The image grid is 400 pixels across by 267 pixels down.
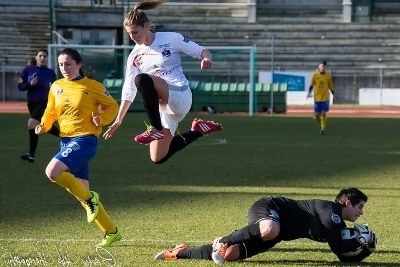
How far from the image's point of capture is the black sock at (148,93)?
9641 millimetres

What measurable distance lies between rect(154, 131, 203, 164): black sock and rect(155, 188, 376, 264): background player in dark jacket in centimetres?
240

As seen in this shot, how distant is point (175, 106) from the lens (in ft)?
33.2

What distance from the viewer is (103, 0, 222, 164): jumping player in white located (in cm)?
973

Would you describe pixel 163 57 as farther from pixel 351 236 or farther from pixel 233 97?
pixel 233 97

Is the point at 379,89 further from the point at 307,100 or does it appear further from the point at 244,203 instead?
the point at 244,203

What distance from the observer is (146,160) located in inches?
731

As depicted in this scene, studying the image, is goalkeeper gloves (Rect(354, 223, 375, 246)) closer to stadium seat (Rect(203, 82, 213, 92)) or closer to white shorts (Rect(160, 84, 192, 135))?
white shorts (Rect(160, 84, 192, 135))

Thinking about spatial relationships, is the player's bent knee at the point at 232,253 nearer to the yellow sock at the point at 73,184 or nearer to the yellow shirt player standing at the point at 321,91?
the yellow sock at the point at 73,184

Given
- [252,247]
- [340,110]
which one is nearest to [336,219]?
[252,247]

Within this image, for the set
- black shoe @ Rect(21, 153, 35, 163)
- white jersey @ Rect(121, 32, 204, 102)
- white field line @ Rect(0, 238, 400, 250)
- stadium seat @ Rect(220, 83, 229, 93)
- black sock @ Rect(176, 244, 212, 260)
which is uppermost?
white jersey @ Rect(121, 32, 204, 102)

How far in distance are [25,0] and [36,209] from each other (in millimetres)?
37985

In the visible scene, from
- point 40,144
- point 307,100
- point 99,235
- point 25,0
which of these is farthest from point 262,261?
point 25,0

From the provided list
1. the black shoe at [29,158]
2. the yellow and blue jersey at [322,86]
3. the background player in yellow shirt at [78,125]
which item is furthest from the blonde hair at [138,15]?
the yellow and blue jersey at [322,86]

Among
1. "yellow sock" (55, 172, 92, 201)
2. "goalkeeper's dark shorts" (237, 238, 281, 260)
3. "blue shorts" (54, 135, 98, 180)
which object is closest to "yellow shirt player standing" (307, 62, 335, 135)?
"blue shorts" (54, 135, 98, 180)
